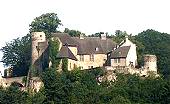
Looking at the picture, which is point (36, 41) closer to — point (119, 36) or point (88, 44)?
point (88, 44)

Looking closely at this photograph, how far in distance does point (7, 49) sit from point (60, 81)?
20732 mm

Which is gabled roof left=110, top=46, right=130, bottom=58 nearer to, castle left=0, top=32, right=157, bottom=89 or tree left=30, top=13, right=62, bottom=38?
castle left=0, top=32, right=157, bottom=89

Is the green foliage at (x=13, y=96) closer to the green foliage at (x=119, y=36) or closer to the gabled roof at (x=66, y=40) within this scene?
the gabled roof at (x=66, y=40)

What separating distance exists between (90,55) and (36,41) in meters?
6.61

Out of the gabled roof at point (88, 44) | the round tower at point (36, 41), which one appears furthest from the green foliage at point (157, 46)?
the round tower at point (36, 41)

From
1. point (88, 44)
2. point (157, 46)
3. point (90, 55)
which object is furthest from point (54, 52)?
point (157, 46)

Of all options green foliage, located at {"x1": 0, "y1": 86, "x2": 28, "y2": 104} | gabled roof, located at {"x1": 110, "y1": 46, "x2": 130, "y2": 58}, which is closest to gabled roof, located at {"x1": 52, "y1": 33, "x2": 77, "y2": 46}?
gabled roof, located at {"x1": 110, "y1": 46, "x2": 130, "y2": 58}

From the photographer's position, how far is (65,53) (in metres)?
90.5

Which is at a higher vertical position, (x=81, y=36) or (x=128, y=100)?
(x=81, y=36)

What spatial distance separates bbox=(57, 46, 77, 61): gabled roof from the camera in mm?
90125

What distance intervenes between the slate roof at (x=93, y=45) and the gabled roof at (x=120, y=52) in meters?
2.16

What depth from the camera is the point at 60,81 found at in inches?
3361

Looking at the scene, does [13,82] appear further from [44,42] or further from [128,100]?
[128,100]

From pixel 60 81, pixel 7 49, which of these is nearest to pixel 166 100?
pixel 60 81
